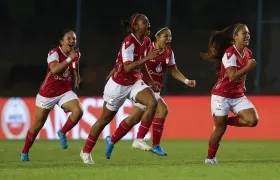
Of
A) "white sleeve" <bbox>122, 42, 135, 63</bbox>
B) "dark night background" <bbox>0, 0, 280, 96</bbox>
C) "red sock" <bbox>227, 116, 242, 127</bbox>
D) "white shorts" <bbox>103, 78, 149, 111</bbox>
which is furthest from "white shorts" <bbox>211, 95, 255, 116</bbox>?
"dark night background" <bbox>0, 0, 280, 96</bbox>

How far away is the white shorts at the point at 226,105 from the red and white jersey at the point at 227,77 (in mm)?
58

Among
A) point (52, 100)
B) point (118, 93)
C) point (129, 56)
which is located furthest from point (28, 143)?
point (129, 56)

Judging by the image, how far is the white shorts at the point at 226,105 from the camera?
1428cm

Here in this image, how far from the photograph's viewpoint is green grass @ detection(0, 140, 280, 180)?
1199 centimetres

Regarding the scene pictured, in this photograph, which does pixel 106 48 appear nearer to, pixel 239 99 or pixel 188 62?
pixel 188 62

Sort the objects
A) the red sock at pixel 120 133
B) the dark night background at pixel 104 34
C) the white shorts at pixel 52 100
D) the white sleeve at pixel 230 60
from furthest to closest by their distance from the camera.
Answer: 1. the dark night background at pixel 104 34
2. the white shorts at pixel 52 100
3. the red sock at pixel 120 133
4. the white sleeve at pixel 230 60

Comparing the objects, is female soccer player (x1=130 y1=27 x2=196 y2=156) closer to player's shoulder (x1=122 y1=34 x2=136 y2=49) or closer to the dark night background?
player's shoulder (x1=122 y1=34 x2=136 y2=49)

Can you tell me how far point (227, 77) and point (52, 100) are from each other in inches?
116

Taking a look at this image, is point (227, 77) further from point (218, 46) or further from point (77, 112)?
point (77, 112)

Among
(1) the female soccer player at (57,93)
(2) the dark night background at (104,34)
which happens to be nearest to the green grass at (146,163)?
(1) the female soccer player at (57,93)

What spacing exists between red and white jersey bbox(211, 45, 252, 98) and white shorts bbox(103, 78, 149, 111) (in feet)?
3.52

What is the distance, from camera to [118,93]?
14609 mm

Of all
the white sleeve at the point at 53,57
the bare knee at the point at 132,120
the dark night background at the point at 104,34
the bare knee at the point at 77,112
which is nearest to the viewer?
the bare knee at the point at 132,120

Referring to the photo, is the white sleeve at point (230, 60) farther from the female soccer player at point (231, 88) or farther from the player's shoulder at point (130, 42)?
the player's shoulder at point (130, 42)
